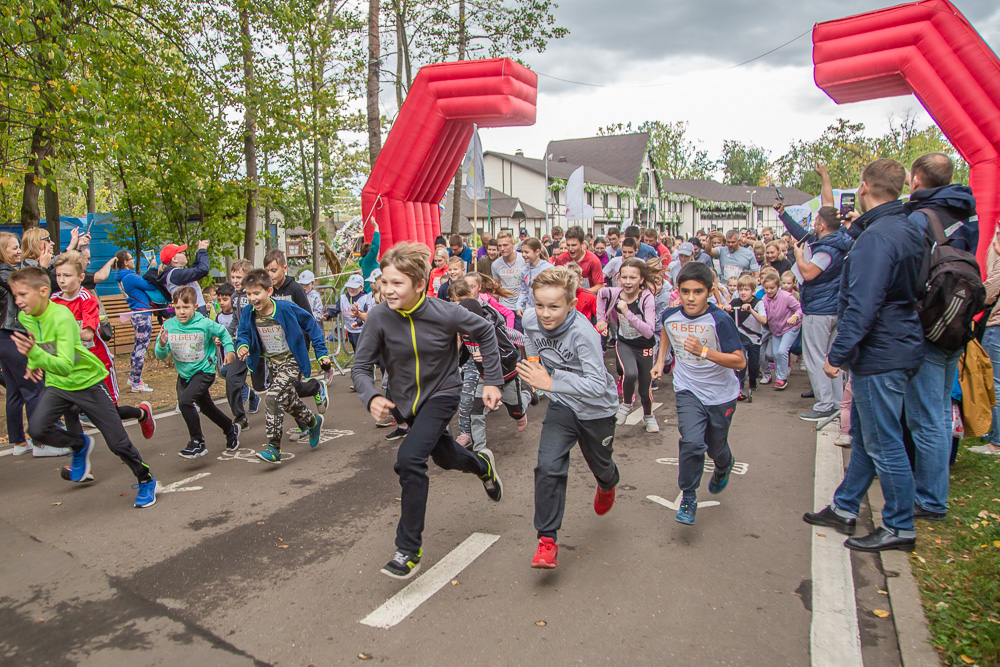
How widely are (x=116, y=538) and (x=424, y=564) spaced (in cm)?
214

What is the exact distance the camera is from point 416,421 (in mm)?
4105

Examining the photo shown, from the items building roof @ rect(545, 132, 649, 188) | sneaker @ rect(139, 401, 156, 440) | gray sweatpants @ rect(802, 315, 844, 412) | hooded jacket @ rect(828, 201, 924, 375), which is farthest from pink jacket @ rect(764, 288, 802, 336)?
building roof @ rect(545, 132, 649, 188)

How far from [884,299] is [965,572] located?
1500 mm

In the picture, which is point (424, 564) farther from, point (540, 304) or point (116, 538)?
point (116, 538)

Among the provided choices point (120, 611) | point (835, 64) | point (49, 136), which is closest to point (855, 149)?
point (835, 64)

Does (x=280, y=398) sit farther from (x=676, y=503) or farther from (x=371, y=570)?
(x=676, y=503)

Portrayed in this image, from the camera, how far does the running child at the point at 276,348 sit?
6.10 meters

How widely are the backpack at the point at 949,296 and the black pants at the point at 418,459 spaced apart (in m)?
2.77

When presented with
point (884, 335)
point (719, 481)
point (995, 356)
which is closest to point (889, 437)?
point (884, 335)

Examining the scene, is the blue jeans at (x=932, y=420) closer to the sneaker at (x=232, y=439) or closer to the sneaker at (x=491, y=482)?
the sneaker at (x=491, y=482)

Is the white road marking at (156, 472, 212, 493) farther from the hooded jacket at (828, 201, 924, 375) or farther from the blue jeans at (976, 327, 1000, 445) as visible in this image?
the blue jeans at (976, 327, 1000, 445)

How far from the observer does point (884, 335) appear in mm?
3924

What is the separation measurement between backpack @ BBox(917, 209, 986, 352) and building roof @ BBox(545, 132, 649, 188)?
182 feet

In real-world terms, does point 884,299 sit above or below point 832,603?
above
